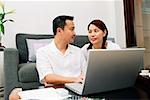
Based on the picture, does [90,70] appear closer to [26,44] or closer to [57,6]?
[26,44]

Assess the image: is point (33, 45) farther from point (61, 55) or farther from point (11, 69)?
point (61, 55)

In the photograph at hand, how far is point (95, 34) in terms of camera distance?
1629mm

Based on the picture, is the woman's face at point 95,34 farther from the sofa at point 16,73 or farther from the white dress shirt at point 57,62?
the sofa at point 16,73

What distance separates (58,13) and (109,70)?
101 inches

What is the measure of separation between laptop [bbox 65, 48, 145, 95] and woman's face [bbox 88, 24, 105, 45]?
57 cm

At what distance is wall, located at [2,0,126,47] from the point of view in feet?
10.5

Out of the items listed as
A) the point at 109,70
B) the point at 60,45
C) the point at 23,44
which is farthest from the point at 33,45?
the point at 109,70

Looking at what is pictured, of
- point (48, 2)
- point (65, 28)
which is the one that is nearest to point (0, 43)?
point (48, 2)

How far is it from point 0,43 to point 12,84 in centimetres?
77

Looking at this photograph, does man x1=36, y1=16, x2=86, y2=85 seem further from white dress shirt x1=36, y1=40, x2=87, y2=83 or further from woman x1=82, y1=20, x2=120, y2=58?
woman x1=82, y1=20, x2=120, y2=58

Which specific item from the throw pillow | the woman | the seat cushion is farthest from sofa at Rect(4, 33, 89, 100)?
the woman

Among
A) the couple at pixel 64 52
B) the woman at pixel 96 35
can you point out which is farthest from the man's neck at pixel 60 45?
the woman at pixel 96 35

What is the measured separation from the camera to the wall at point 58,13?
3.21 m

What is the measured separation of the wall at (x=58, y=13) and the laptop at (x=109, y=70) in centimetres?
235
